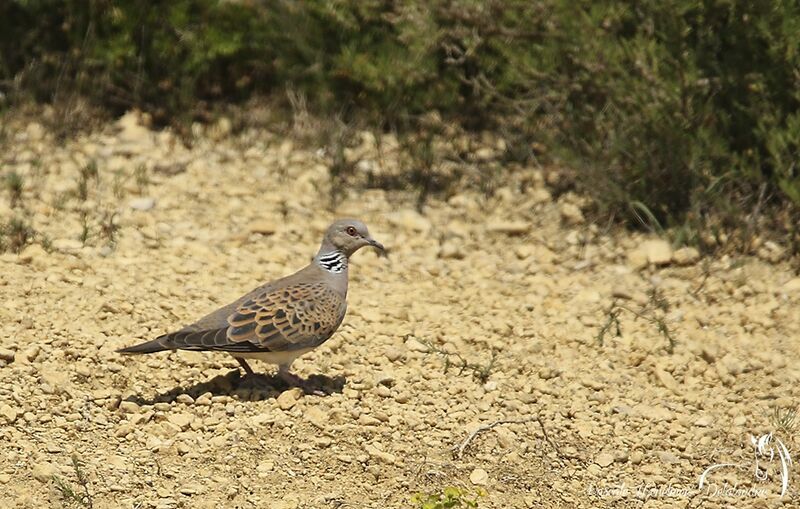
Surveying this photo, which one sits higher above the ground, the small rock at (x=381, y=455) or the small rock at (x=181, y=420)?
the small rock at (x=181, y=420)

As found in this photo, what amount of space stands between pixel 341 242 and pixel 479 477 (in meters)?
1.65

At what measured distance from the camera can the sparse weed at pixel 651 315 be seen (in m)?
7.01

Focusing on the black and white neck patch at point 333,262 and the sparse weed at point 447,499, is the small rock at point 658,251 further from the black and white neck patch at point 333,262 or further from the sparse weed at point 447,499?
the sparse weed at point 447,499

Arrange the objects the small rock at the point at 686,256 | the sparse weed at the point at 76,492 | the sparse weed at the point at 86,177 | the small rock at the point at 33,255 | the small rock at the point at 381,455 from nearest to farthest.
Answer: the sparse weed at the point at 76,492
the small rock at the point at 381,455
the small rock at the point at 33,255
the small rock at the point at 686,256
the sparse weed at the point at 86,177

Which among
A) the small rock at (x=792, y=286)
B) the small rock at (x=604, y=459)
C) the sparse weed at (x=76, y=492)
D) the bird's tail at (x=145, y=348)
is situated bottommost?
the small rock at (x=792, y=286)

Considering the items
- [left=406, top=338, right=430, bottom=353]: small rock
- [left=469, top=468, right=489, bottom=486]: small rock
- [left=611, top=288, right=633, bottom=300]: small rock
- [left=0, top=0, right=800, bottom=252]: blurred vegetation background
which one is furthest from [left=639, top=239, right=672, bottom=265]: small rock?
[left=469, top=468, right=489, bottom=486]: small rock

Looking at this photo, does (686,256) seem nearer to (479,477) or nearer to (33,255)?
(479,477)

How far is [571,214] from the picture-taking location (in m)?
8.47

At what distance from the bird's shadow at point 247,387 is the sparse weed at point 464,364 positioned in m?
0.55

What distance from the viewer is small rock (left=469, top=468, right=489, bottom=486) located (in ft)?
19.1

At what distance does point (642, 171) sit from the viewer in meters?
8.15

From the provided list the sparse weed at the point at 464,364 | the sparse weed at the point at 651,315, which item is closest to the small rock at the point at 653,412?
the sparse weed at the point at 651,315

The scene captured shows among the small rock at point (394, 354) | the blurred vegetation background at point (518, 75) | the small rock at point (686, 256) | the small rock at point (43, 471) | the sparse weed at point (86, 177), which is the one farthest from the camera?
the sparse weed at point (86, 177)

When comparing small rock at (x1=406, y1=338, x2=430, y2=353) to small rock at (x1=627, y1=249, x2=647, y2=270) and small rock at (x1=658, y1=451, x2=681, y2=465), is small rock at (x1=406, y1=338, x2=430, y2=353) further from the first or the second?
small rock at (x1=627, y1=249, x2=647, y2=270)
